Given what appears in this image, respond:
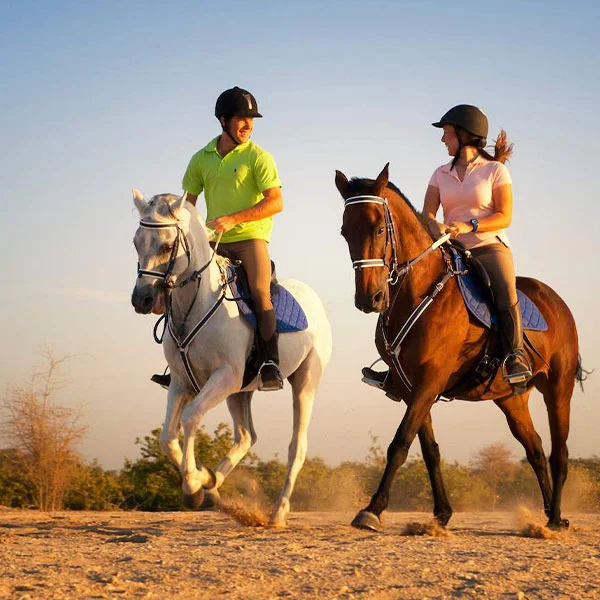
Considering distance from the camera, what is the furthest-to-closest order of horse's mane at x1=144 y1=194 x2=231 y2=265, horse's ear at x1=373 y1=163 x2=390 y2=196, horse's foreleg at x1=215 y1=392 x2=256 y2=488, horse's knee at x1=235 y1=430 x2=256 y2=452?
horse's knee at x1=235 y1=430 x2=256 y2=452, horse's foreleg at x1=215 y1=392 x2=256 y2=488, horse's mane at x1=144 y1=194 x2=231 y2=265, horse's ear at x1=373 y1=163 x2=390 y2=196

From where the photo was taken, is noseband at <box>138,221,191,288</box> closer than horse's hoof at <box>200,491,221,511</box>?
Yes

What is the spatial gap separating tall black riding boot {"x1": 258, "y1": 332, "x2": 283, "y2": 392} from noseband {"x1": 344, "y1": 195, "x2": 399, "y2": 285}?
1.63 meters

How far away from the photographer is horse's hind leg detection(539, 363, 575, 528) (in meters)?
9.64

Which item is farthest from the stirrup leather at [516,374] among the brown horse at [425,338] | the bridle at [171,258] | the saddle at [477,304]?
the bridle at [171,258]

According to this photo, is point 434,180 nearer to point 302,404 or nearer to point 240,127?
point 240,127

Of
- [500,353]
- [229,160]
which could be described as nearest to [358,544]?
[500,353]

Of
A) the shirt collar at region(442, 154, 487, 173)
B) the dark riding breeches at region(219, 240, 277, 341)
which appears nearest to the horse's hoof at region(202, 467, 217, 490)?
the dark riding breeches at region(219, 240, 277, 341)

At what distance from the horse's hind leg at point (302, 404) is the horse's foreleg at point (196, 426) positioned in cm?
117

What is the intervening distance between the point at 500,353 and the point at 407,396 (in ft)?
3.25

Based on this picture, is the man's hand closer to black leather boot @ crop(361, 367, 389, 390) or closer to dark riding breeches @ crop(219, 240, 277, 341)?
dark riding breeches @ crop(219, 240, 277, 341)

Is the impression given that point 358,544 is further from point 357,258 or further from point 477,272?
point 477,272

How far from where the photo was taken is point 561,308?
10188 mm

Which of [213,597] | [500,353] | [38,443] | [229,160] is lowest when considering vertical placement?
[213,597]

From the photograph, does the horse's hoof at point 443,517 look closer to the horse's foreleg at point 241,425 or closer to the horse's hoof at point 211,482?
the horse's foreleg at point 241,425
